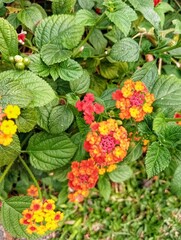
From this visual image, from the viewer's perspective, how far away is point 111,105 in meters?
1.67

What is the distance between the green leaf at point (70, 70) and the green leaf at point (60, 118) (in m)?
0.15

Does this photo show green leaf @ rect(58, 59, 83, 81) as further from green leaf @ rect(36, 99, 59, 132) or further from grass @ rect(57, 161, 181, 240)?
grass @ rect(57, 161, 181, 240)

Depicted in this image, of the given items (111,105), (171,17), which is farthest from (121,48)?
(171,17)

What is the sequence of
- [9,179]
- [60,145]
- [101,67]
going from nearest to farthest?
[60,145], [101,67], [9,179]

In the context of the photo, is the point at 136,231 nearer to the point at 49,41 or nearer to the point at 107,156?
the point at 107,156

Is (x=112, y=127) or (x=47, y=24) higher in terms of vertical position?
(x=47, y=24)

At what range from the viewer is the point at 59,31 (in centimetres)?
162

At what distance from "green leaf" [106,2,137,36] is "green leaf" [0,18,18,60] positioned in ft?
1.12

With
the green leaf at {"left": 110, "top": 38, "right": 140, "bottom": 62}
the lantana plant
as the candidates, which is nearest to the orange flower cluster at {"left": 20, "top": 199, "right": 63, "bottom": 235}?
the lantana plant

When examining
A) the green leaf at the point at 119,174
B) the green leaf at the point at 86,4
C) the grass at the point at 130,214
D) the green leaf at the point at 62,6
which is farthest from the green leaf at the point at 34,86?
the grass at the point at 130,214

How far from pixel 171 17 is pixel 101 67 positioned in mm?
549

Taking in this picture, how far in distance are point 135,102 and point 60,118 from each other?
0.34 meters

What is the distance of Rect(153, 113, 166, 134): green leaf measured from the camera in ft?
4.86

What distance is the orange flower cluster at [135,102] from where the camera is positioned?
146cm
